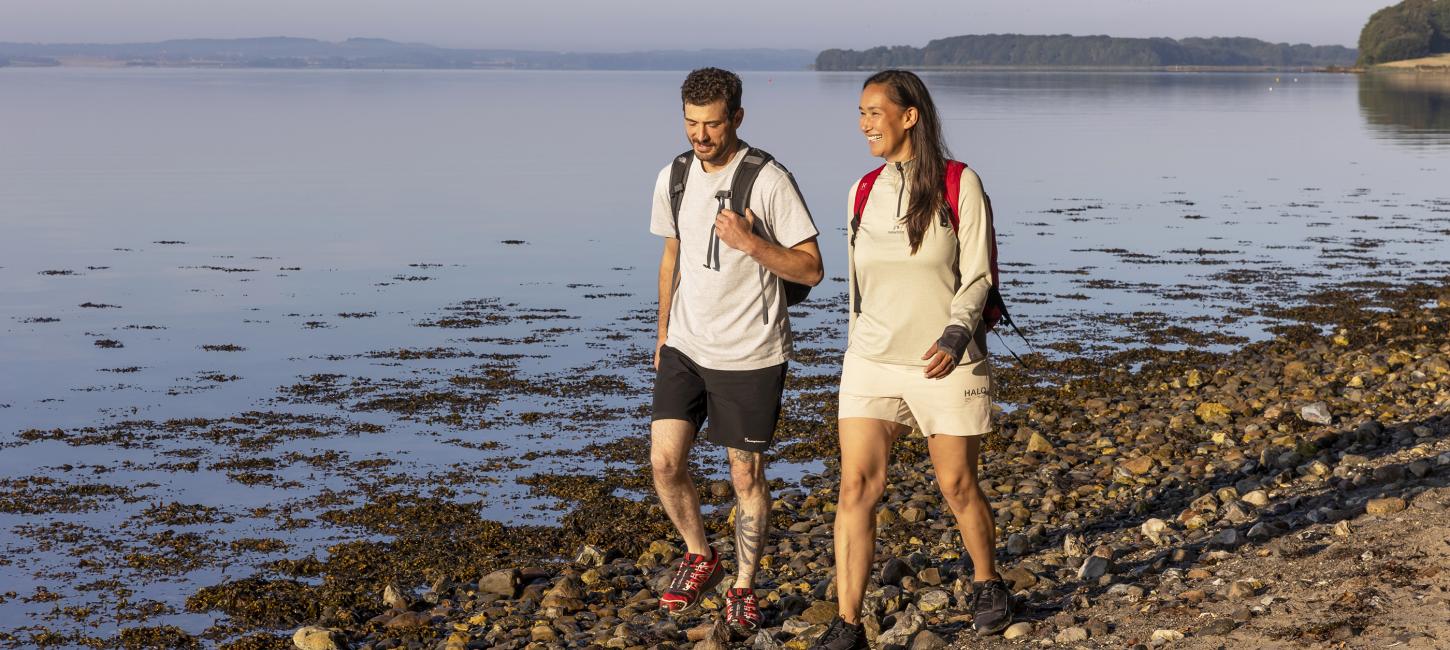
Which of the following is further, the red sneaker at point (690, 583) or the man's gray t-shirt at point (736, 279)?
the red sneaker at point (690, 583)

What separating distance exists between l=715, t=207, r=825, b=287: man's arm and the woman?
0.71 ft

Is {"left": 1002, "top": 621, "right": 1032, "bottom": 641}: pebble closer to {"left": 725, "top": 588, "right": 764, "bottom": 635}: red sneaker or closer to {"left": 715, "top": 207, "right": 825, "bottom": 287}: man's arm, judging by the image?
{"left": 725, "top": 588, "right": 764, "bottom": 635}: red sneaker

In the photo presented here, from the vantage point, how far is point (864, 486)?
18.9 ft

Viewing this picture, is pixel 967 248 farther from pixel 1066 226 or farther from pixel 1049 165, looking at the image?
pixel 1049 165

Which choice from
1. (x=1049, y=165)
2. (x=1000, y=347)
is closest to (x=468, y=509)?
(x=1000, y=347)

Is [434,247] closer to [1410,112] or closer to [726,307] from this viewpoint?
[726,307]

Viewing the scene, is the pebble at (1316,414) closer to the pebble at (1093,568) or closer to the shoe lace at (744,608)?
the pebble at (1093,568)

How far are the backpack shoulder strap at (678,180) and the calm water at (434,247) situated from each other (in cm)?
364

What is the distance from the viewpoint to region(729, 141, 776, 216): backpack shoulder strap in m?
5.98

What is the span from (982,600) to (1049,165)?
3453 centimetres

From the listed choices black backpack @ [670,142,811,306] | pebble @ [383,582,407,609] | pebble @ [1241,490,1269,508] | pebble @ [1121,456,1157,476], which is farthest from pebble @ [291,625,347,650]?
pebble @ [1121,456,1157,476]

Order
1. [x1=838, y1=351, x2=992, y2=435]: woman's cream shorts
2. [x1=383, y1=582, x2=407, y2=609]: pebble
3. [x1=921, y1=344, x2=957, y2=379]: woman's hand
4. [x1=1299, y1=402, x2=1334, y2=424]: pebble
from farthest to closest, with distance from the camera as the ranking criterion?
[x1=1299, y1=402, x2=1334, y2=424]: pebble
[x1=383, y1=582, x2=407, y2=609]: pebble
[x1=838, y1=351, x2=992, y2=435]: woman's cream shorts
[x1=921, y1=344, x2=957, y2=379]: woman's hand

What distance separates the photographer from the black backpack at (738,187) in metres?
5.98

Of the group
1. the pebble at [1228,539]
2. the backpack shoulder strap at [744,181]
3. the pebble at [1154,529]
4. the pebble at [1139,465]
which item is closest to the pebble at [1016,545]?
the pebble at [1154,529]
